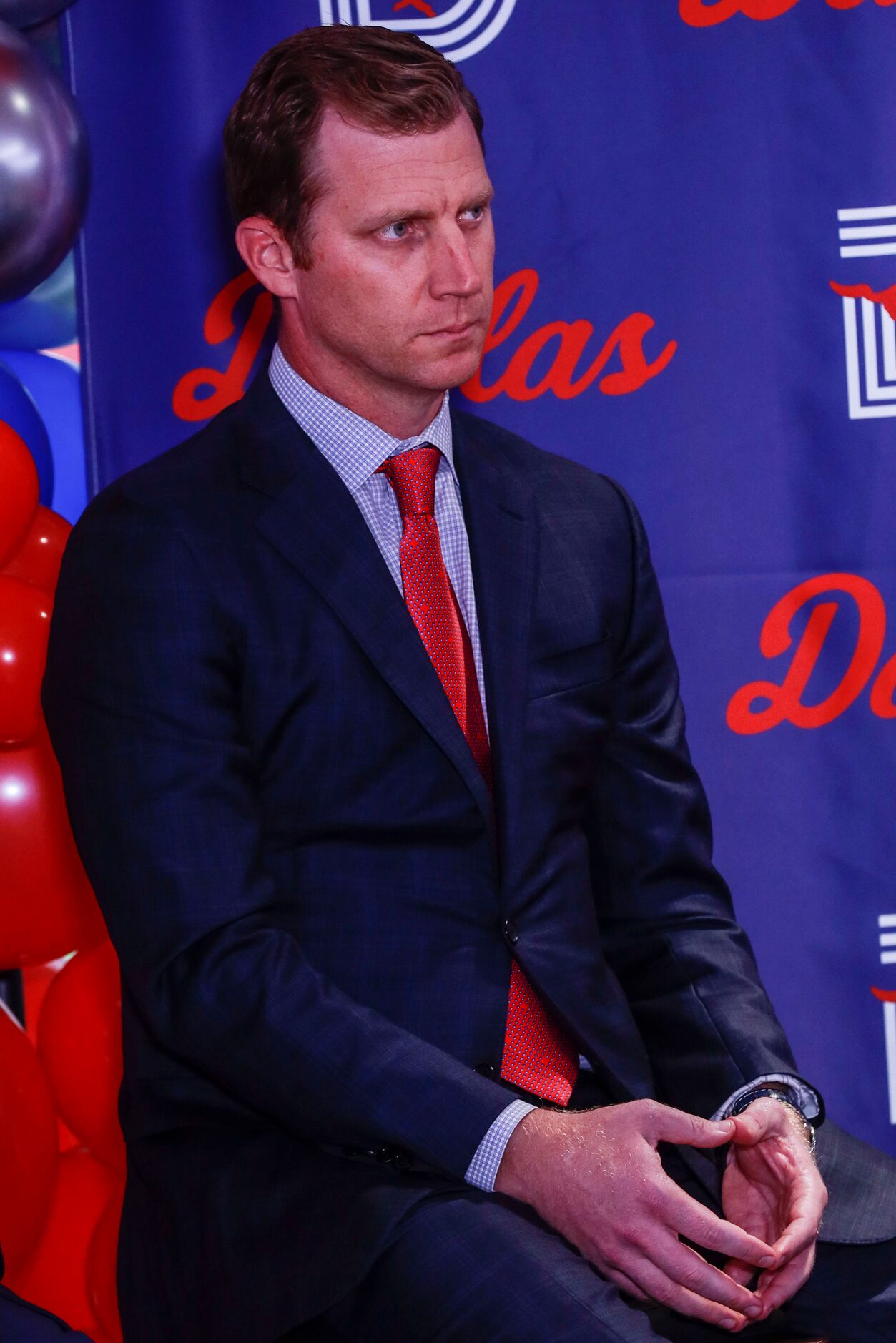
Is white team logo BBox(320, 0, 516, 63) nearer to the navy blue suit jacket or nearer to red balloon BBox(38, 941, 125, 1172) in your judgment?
the navy blue suit jacket

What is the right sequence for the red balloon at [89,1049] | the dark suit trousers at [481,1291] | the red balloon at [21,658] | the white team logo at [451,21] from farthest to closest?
1. the white team logo at [451,21]
2. the red balloon at [89,1049]
3. the red balloon at [21,658]
4. the dark suit trousers at [481,1291]

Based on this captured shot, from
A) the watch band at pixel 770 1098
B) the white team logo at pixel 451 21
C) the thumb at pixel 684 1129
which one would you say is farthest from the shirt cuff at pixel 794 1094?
the white team logo at pixel 451 21

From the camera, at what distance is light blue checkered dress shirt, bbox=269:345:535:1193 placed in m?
1.61

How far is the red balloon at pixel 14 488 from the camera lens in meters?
1.85

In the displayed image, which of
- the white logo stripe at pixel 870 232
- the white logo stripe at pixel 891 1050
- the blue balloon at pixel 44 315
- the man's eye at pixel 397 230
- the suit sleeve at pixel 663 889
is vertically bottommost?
the white logo stripe at pixel 891 1050

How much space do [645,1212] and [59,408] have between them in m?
1.52

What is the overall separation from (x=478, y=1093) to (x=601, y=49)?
5.18 ft

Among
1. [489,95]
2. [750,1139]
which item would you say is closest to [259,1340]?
[750,1139]

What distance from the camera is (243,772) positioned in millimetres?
1467

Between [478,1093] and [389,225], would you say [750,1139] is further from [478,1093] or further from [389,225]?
[389,225]

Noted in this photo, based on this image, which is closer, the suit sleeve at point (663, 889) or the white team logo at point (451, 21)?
the suit sleeve at point (663, 889)

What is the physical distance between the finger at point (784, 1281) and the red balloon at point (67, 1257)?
1.03 m

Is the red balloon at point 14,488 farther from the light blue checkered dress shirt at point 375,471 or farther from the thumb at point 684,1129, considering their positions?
the thumb at point 684,1129

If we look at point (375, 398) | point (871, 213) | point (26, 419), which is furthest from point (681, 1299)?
point (871, 213)
